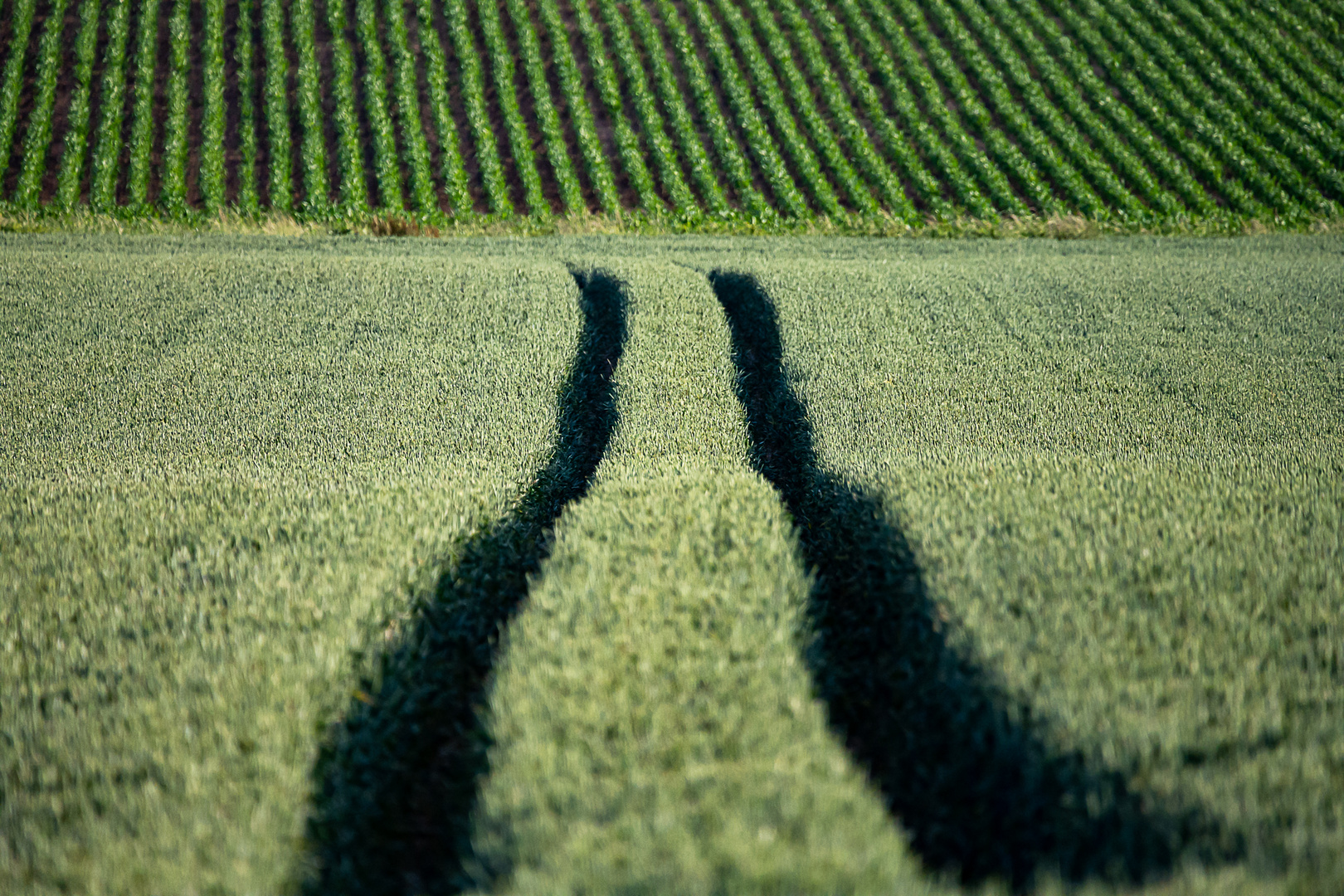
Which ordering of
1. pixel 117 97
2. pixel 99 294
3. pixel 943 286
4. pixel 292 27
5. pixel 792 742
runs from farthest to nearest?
pixel 292 27 → pixel 117 97 → pixel 943 286 → pixel 99 294 → pixel 792 742

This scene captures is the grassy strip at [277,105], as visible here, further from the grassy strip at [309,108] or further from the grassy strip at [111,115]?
the grassy strip at [111,115]

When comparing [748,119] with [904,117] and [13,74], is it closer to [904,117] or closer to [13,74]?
[904,117]

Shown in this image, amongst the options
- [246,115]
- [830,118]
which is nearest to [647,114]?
[830,118]

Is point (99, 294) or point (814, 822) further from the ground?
point (814, 822)

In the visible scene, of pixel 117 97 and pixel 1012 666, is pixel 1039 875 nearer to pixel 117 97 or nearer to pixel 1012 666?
pixel 1012 666

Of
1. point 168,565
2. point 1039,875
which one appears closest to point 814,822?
point 1039,875

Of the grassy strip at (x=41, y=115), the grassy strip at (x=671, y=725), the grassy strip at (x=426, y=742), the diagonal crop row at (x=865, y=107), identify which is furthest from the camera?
the diagonal crop row at (x=865, y=107)

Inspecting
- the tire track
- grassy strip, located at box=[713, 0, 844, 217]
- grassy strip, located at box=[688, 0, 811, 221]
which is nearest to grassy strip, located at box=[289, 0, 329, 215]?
grassy strip, located at box=[688, 0, 811, 221]

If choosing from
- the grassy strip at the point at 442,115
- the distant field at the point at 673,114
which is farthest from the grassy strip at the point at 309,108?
the grassy strip at the point at 442,115
